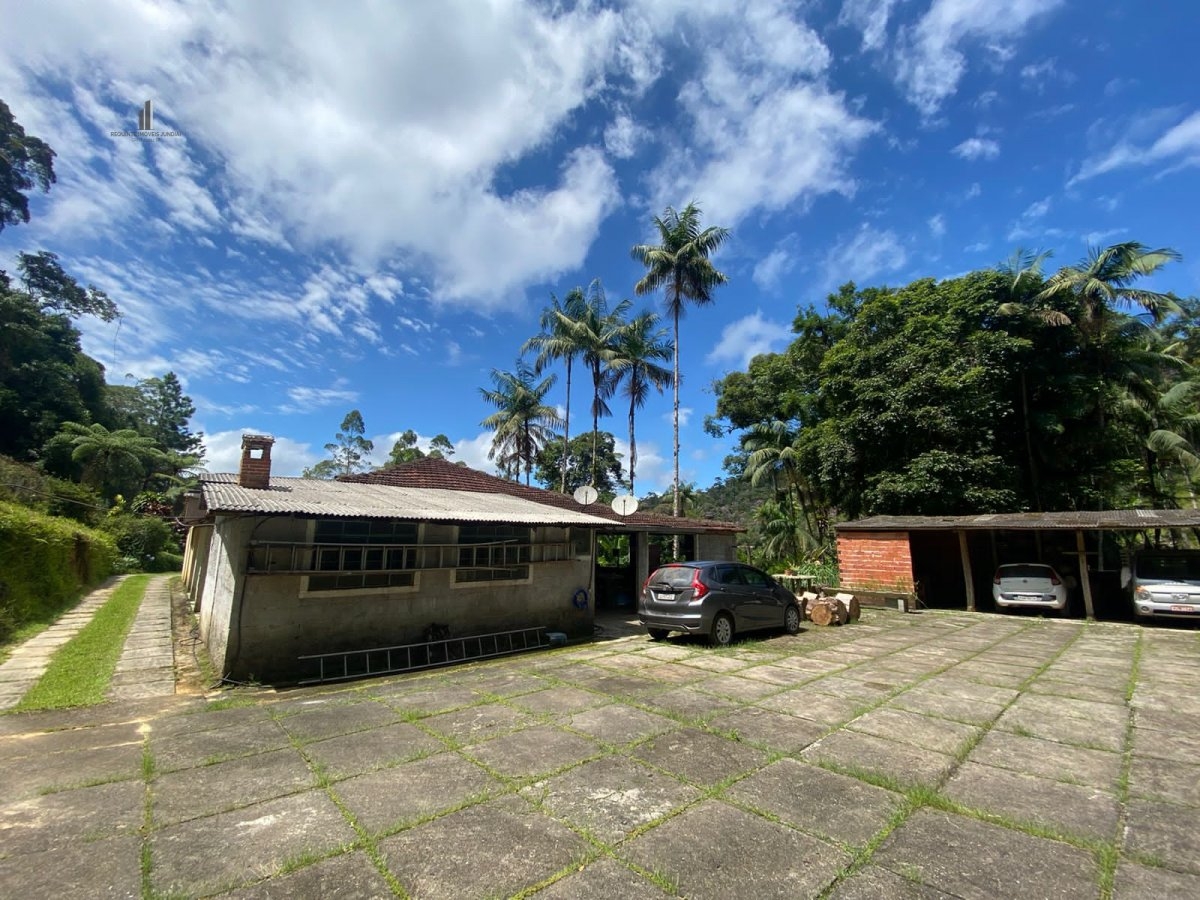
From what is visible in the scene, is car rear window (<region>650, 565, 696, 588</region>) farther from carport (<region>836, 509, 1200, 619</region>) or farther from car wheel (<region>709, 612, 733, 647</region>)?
carport (<region>836, 509, 1200, 619</region>)

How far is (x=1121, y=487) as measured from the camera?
20.6 metres

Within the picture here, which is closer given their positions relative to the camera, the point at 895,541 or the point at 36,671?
the point at 36,671

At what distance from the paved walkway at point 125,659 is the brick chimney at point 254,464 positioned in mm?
2930

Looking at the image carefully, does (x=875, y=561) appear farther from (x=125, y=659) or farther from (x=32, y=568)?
(x=32, y=568)

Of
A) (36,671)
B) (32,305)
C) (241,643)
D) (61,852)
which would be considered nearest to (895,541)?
(241,643)

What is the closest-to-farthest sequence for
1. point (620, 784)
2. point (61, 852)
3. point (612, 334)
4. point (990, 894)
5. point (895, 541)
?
1. point (990, 894)
2. point (61, 852)
3. point (620, 784)
4. point (895, 541)
5. point (612, 334)

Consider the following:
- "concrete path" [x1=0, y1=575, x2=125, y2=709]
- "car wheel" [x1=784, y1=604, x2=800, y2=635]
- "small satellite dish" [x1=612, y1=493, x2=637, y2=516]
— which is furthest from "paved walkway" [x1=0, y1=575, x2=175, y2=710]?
"car wheel" [x1=784, y1=604, x2=800, y2=635]

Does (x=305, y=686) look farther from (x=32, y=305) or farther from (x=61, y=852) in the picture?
(x=32, y=305)

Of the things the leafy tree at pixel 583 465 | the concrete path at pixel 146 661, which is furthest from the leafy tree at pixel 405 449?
the concrete path at pixel 146 661

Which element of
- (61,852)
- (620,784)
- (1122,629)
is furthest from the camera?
(1122,629)

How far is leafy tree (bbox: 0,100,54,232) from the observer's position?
1506 inches

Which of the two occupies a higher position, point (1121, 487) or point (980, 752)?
point (1121, 487)

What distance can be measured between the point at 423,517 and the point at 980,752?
729 cm

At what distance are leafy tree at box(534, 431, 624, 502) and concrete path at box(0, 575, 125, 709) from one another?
86.2ft
